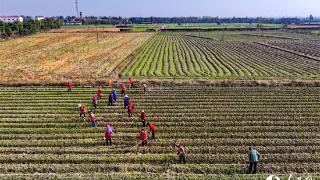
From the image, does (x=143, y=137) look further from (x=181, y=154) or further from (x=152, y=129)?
(x=181, y=154)

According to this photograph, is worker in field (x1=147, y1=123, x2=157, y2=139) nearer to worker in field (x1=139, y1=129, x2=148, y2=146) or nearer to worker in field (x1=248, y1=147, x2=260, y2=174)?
worker in field (x1=139, y1=129, x2=148, y2=146)

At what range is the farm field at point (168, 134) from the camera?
18500 millimetres

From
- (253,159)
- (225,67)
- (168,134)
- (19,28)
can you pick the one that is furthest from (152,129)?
(19,28)

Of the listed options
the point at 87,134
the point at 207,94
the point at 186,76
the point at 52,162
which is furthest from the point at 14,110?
the point at 186,76

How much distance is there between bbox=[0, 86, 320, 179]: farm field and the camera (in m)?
18.5

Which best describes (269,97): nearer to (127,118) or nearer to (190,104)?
(190,104)

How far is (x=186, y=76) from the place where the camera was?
42.3 m

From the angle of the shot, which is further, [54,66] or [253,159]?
[54,66]

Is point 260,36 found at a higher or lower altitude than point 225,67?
higher

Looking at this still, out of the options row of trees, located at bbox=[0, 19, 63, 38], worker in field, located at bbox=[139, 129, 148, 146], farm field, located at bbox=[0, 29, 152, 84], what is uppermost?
row of trees, located at bbox=[0, 19, 63, 38]

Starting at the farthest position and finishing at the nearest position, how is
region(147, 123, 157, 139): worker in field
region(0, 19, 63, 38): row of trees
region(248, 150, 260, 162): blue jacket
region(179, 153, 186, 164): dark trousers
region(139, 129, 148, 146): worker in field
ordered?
1. region(0, 19, 63, 38): row of trees
2. region(147, 123, 157, 139): worker in field
3. region(139, 129, 148, 146): worker in field
4. region(179, 153, 186, 164): dark trousers
5. region(248, 150, 260, 162): blue jacket

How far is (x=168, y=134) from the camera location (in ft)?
76.6

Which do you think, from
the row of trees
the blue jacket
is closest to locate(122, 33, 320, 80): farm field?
the blue jacket

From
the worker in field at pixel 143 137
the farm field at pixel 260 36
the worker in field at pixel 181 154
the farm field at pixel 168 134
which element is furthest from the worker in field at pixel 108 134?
the farm field at pixel 260 36
